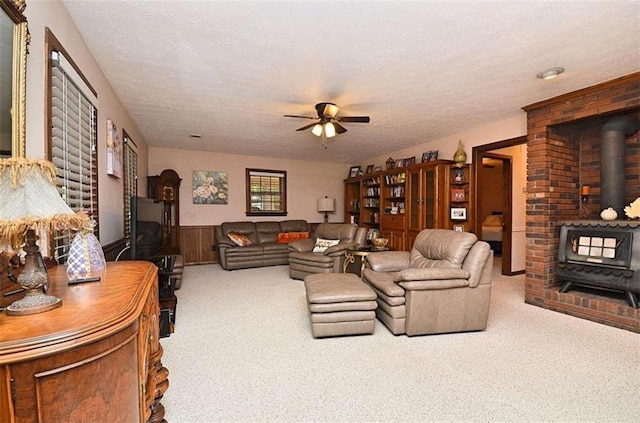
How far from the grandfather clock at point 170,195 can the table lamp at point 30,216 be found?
15.3ft

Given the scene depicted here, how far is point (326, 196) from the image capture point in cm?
750

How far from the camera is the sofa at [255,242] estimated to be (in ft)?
18.1

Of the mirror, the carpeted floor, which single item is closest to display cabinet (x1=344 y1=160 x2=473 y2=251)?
the carpeted floor

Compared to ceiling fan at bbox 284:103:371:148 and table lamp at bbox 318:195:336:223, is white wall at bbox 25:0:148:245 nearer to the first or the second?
ceiling fan at bbox 284:103:371:148

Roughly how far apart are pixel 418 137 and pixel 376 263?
2.70 metres

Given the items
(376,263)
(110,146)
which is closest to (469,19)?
(376,263)

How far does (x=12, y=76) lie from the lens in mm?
1207

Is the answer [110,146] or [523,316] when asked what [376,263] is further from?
[110,146]

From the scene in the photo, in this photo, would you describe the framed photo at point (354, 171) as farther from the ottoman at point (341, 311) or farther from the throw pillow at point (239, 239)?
the ottoman at point (341, 311)

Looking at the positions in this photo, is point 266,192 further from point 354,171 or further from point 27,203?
point 27,203

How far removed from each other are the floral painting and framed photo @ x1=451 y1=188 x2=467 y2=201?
→ 4.39 m

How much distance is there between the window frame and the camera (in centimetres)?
159

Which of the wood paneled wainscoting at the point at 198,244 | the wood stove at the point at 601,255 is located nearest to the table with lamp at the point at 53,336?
the wood stove at the point at 601,255

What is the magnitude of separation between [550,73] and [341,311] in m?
2.77
